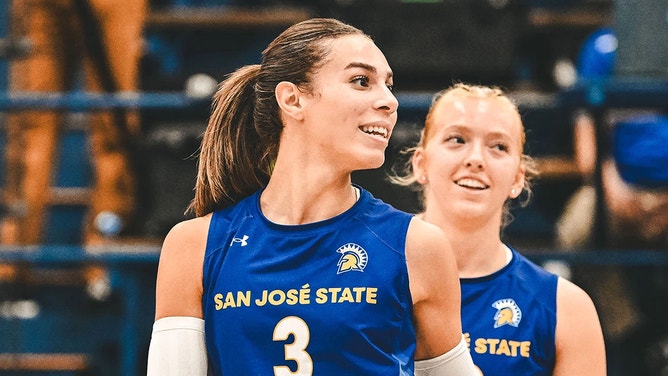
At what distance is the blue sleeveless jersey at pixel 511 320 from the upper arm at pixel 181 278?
78 cm

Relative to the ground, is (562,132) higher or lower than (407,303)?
higher

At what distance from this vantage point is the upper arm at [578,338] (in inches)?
91.5

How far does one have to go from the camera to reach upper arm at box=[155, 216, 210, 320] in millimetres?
1896

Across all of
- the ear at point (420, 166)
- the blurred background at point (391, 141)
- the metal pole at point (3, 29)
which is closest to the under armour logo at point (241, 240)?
the ear at point (420, 166)

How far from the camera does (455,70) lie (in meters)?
4.42

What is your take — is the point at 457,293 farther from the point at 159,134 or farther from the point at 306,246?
the point at 159,134

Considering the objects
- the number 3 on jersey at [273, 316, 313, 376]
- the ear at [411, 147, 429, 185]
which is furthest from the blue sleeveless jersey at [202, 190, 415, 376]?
the ear at [411, 147, 429, 185]

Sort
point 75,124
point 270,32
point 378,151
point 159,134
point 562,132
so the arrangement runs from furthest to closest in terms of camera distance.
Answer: point 75,124
point 270,32
point 562,132
point 159,134
point 378,151

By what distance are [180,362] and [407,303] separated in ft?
1.45

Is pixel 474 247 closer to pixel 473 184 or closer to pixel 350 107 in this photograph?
pixel 473 184

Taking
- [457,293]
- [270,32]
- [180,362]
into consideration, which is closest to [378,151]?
[457,293]

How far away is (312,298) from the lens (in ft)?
5.94

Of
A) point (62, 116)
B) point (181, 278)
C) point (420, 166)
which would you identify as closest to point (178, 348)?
point (181, 278)

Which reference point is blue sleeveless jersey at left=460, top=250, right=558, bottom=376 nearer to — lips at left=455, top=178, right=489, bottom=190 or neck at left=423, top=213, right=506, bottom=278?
neck at left=423, top=213, right=506, bottom=278
